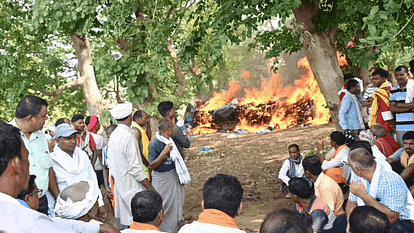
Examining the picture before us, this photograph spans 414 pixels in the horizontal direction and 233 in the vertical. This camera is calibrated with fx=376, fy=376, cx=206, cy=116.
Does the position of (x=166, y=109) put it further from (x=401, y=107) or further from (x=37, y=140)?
(x=401, y=107)

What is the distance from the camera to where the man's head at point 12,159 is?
1.67 m

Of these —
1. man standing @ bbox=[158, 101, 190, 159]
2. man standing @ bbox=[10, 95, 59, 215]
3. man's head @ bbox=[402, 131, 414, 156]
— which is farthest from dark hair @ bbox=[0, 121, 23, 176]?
man's head @ bbox=[402, 131, 414, 156]

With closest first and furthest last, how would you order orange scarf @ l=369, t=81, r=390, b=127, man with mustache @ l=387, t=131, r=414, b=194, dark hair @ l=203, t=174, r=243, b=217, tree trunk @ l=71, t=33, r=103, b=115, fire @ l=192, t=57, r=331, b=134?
dark hair @ l=203, t=174, r=243, b=217 → man with mustache @ l=387, t=131, r=414, b=194 → orange scarf @ l=369, t=81, r=390, b=127 → tree trunk @ l=71, t=33, r=103, b=115 → fire @ l=192, t=57, r=331, b=134

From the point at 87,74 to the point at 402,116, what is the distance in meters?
8.38

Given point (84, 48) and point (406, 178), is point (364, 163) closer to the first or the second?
point (406, 178)

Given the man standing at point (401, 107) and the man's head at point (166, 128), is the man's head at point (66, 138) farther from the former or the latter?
the man standing at point (401, 107)

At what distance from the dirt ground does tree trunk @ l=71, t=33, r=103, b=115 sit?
3.54 m

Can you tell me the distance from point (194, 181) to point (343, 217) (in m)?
6.39

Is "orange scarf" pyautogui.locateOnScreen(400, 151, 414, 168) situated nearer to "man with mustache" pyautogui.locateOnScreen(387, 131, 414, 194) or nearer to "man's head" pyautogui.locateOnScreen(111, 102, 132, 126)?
"man with mustache" pyautogui.locateOnScreen(387, 131, 414, 194)

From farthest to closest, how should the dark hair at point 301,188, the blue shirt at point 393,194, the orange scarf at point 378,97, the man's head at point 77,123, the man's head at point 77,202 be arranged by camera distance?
1. the man's head at point 77,123
2. the orange scarf at point 378,97
3. the dark hair at point 301,188
4. the blue shirt at point 393,194
5. the man's head at point 77,202

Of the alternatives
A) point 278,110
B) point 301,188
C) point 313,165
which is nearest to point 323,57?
point 313,165

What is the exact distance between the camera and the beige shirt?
4496 millimetres

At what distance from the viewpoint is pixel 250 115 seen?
22281mm

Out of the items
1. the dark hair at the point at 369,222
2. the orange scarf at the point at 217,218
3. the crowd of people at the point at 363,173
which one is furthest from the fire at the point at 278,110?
the orange scarf at the point at 217,218
